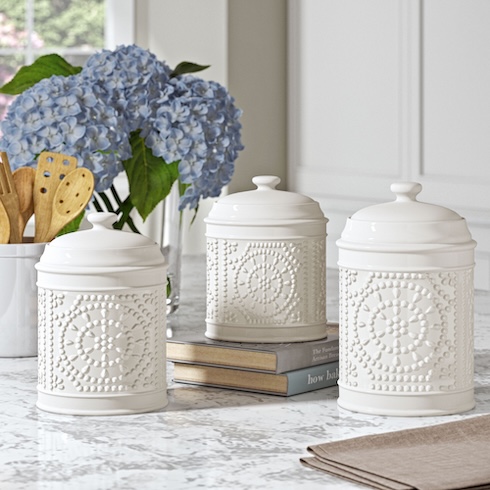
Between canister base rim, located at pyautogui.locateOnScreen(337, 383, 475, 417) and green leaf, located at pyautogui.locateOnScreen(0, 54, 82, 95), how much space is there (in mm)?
759

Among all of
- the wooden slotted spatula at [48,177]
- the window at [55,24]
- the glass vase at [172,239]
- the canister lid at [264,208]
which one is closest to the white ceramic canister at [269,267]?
the canister lid at [264,208]

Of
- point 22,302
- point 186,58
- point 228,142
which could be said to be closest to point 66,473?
point 22,302

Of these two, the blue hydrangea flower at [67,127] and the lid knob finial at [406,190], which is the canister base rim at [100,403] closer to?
the lid knob finial at [406,190]

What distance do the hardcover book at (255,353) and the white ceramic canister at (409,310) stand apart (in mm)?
90

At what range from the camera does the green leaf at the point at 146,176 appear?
4.93ft

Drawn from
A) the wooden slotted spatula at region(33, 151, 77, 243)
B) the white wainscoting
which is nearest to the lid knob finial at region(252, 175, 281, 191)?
the wooden slotted spatula at region(33, 151, 77, 243)

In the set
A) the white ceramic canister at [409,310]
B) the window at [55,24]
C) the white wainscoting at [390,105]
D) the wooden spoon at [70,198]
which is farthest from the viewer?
the window at [55,24]

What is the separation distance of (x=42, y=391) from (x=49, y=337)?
59mm

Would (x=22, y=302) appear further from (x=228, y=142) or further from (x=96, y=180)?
(x=228, y=142)

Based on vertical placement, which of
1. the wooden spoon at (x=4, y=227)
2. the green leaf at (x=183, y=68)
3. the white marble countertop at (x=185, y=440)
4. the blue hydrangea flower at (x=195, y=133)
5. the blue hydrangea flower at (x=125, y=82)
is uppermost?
the green leaf at (x=183, y=68)

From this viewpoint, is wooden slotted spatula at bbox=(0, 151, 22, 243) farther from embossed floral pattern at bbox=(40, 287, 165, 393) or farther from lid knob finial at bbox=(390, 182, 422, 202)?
lid knob finial at bbox=(390, 182, 422, 202)

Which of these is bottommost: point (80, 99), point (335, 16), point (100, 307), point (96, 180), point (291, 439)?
point (291, 439)

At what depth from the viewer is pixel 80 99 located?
1.43m

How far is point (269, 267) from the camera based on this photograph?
1.20m
